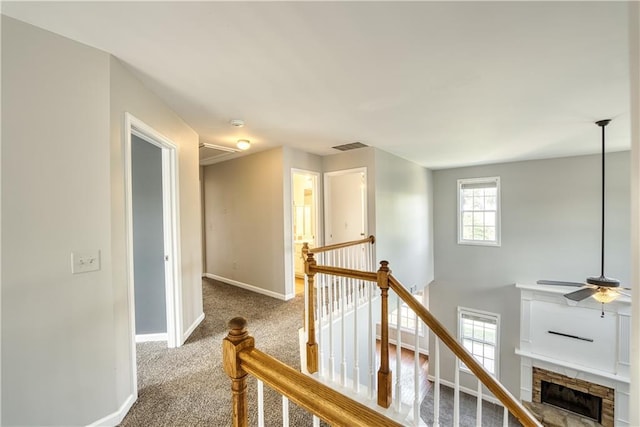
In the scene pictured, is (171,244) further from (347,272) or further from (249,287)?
(249,287)

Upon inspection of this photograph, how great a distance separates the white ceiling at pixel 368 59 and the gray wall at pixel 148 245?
2.51 ft

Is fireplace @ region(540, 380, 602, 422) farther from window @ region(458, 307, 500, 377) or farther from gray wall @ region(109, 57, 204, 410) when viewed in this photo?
gray wall @ region(109, 57, 204, 410)

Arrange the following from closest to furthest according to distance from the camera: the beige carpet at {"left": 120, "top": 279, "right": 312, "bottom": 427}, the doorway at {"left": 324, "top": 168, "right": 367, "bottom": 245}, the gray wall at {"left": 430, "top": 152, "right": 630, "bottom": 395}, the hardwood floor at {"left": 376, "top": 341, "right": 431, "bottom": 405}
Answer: the beige carpet at {"left": 120, "top": 279, "right": 312, "bottom": 427} → the gray wall at {"left": 430, "top": 152, "right": 630, "bottom": 395} → the doorway at {"left": 324, "top": 168, "right": 367, "bottom": 245} → the hardwood floor at {"left": 376, "top": 341, "right": 431, "bottom": 405}

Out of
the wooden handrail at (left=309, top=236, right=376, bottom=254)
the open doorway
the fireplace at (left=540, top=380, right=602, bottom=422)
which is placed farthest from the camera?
the open doorway

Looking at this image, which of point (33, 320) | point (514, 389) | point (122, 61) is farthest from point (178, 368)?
point (514, 389)

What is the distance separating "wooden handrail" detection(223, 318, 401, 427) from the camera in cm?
71

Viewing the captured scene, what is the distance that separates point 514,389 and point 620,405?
1512mm

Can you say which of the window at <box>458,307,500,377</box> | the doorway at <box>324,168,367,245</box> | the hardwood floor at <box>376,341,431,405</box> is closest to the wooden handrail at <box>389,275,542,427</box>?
the doorway at <box>324,168,367,245</box>

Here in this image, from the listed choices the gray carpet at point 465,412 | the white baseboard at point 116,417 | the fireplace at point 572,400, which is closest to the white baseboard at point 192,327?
the white baseboard at point 116,417

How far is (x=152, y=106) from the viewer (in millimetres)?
2320

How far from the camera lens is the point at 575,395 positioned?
501cm

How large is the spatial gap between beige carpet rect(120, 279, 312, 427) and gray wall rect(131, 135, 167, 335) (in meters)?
0.29

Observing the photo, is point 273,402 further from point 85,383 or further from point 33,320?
point 33,320

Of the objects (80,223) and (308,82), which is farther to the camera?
(308,82)
